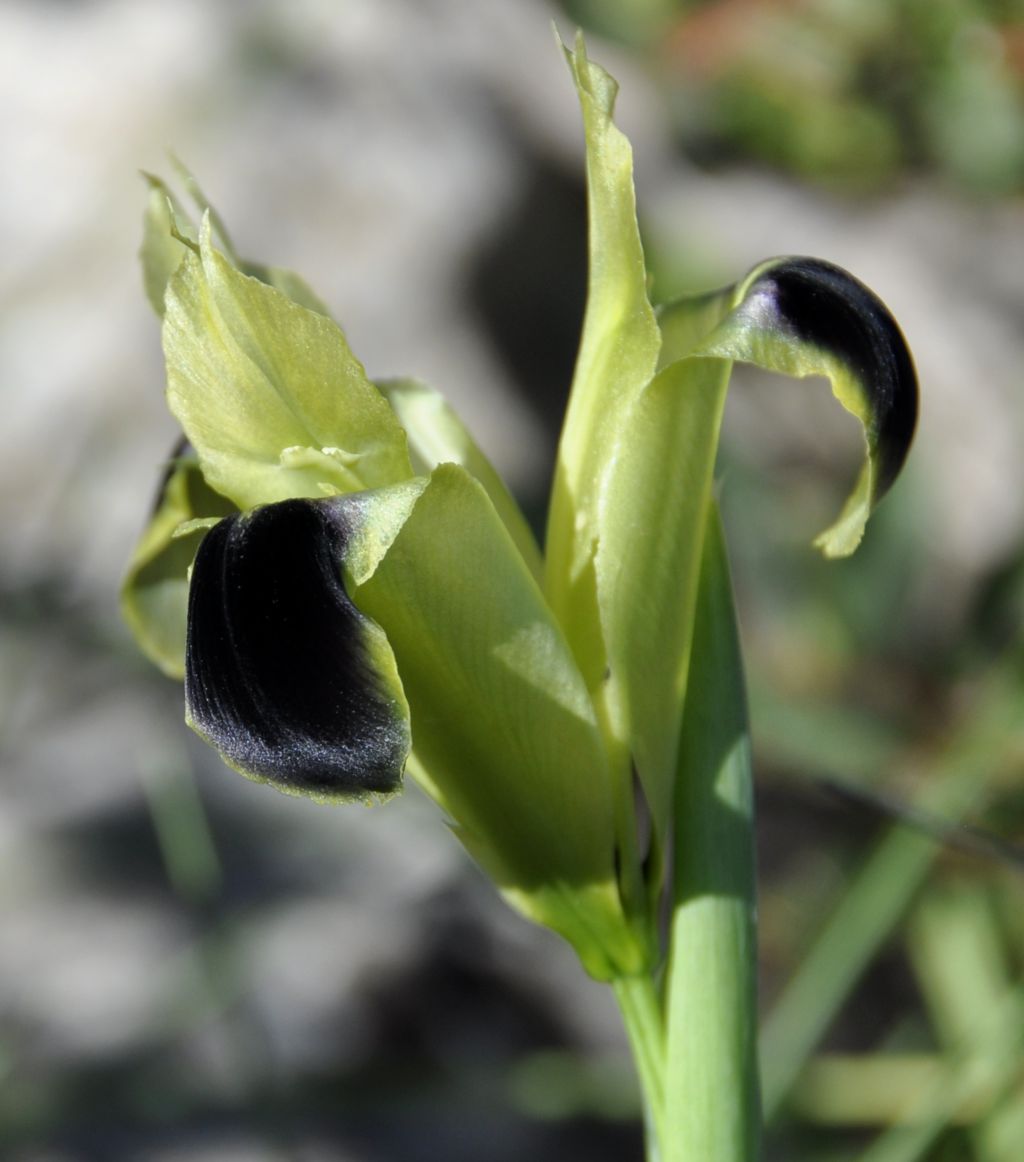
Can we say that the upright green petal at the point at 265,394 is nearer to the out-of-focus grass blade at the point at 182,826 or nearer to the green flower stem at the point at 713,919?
the green flower stem at the point at 713,919

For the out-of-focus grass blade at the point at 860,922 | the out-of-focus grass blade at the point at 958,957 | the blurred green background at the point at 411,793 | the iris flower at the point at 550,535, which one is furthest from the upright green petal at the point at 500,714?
the out-of-focus grass blade at the point at 958,957

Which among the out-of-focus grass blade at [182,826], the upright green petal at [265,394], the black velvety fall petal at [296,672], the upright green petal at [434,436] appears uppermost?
the upright green petal at [265,394]

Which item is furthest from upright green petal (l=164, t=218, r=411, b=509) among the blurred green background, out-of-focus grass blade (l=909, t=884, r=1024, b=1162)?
out-of-focus grass blade (l=909, t=884, r=1024, b=1162)

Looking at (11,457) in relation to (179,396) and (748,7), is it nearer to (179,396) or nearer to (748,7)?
(179,396)

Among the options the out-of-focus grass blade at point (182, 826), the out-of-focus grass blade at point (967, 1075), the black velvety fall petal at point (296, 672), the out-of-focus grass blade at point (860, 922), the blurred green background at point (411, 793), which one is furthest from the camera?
the blurred green background at point (411, 793)

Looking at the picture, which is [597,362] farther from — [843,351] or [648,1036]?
[648,1036]

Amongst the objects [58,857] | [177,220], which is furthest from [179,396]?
[58,857]

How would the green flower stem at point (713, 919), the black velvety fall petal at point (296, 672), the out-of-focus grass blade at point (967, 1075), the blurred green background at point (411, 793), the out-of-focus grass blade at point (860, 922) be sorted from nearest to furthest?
the black velvety fall petal at point (296, 672) → the green flower stem at point (713, 919) → the out-of-focus grass blade at point (967, 1075) → the out-of-focus grass blade at point (860, 922) → the blurred green background at point (411, 793)

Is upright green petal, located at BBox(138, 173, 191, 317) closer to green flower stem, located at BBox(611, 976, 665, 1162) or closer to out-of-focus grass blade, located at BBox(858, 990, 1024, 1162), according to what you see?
green flower stem, located at BBox(611, 976, 665, 1162)
